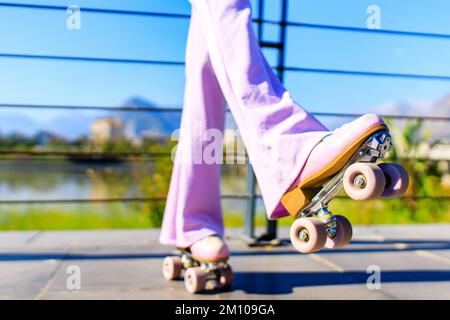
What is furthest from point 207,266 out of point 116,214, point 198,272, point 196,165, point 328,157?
point 116,214

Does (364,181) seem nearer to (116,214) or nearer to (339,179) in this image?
(339,179)

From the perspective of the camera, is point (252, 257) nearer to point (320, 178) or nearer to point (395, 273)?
point (395, 273)

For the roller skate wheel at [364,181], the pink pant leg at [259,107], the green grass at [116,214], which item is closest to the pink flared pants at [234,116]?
the pink pant leg at [259,107]

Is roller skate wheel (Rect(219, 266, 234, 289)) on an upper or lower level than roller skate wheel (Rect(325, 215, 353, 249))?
lower

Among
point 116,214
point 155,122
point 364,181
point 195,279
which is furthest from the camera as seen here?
point 155,122

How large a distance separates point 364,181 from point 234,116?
350 mm

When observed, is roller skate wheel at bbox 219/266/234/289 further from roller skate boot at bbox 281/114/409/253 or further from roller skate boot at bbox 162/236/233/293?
roller skate boot at bbox 281/114/409/253

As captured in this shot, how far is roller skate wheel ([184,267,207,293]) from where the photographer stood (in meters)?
1.37

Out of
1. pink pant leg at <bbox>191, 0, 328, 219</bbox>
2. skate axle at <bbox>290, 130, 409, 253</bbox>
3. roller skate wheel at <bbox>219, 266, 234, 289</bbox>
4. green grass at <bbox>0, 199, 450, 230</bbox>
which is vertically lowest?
green grass at <bbox>0, 199, 450, 230</bbox>

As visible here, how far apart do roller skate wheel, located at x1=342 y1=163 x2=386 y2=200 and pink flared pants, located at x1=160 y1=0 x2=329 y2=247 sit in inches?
4.2

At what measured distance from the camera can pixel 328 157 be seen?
962mm

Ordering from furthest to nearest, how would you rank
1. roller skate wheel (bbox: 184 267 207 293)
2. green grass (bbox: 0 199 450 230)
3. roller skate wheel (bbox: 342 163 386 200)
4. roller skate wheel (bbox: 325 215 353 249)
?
green grass (bbox: 0 199 450 230) < roller skate wheel (bbox: 184 267 207 293) < roller skate wheel (bbox: 325 215 353 249) < roller skate wheel (bbox: 342 163 386 200)

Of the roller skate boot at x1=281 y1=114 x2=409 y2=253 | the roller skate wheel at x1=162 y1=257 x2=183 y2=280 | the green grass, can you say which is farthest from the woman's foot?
the green grass

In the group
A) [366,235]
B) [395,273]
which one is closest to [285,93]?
[395,273]
